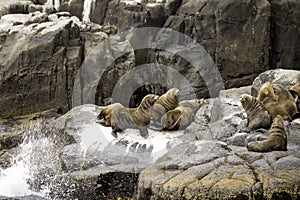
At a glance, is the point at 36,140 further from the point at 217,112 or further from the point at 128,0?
the point at 128,0

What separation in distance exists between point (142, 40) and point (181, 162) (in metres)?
8.13

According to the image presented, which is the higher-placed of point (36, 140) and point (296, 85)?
point (296, 85)

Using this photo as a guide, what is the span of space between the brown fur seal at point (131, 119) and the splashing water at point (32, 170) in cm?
91

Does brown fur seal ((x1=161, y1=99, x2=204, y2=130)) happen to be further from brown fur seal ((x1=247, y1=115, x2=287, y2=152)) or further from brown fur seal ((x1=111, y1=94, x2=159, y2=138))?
brown fur seal ((x1=247, y1=115, x2=287, y2=152))

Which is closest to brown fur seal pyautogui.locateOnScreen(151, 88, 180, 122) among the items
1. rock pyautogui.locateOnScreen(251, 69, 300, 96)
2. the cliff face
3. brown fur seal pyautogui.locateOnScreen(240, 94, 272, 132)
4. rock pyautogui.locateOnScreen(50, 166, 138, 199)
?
brown fur seal pyautogui.locateOnScreen(240, 94, 272, 132)

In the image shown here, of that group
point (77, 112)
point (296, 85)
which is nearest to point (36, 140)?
point (77, 112)

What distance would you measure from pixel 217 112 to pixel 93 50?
17.9ft

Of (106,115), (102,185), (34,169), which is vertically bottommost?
(34,169)

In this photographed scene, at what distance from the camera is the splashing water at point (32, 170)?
20.9 ft

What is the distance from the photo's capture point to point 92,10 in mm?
14477

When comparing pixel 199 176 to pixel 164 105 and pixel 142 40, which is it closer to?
pixel 164 105

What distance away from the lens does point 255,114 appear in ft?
21.9

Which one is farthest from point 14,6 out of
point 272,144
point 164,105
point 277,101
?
point 272,144

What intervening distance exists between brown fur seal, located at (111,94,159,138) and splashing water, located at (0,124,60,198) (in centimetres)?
91
